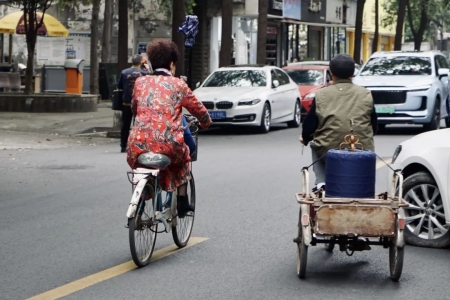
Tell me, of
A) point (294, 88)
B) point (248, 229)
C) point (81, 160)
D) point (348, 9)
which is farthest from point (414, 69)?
point (348, 9)

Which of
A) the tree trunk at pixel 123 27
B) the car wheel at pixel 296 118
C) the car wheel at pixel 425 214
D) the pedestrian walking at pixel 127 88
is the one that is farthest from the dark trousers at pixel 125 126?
the car wheel at pixel 425 214

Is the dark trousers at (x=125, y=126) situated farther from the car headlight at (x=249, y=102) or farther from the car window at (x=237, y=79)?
the car window at (x=237, y=79)

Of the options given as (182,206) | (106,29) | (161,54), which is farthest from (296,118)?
(161,54)

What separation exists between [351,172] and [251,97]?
16.0 m

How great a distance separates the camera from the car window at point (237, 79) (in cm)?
2508

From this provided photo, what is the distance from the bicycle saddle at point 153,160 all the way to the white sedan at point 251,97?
49.7 feet

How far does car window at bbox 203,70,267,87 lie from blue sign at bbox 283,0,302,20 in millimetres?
23176

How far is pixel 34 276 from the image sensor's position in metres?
8.15

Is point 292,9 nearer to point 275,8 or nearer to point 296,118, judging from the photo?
point 275,8

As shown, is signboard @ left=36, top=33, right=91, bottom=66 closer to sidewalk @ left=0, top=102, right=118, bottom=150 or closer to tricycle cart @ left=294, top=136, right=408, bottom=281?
sidewalk @ left=0, top=102, right=118, bottom=150

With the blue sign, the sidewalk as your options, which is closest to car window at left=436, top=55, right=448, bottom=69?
the sidewalk

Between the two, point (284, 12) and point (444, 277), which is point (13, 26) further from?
point (444, 277)

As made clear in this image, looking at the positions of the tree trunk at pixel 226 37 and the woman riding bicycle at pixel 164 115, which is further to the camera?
the tree trunk at pixel 226 37

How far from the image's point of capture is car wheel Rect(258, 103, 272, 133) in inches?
954
